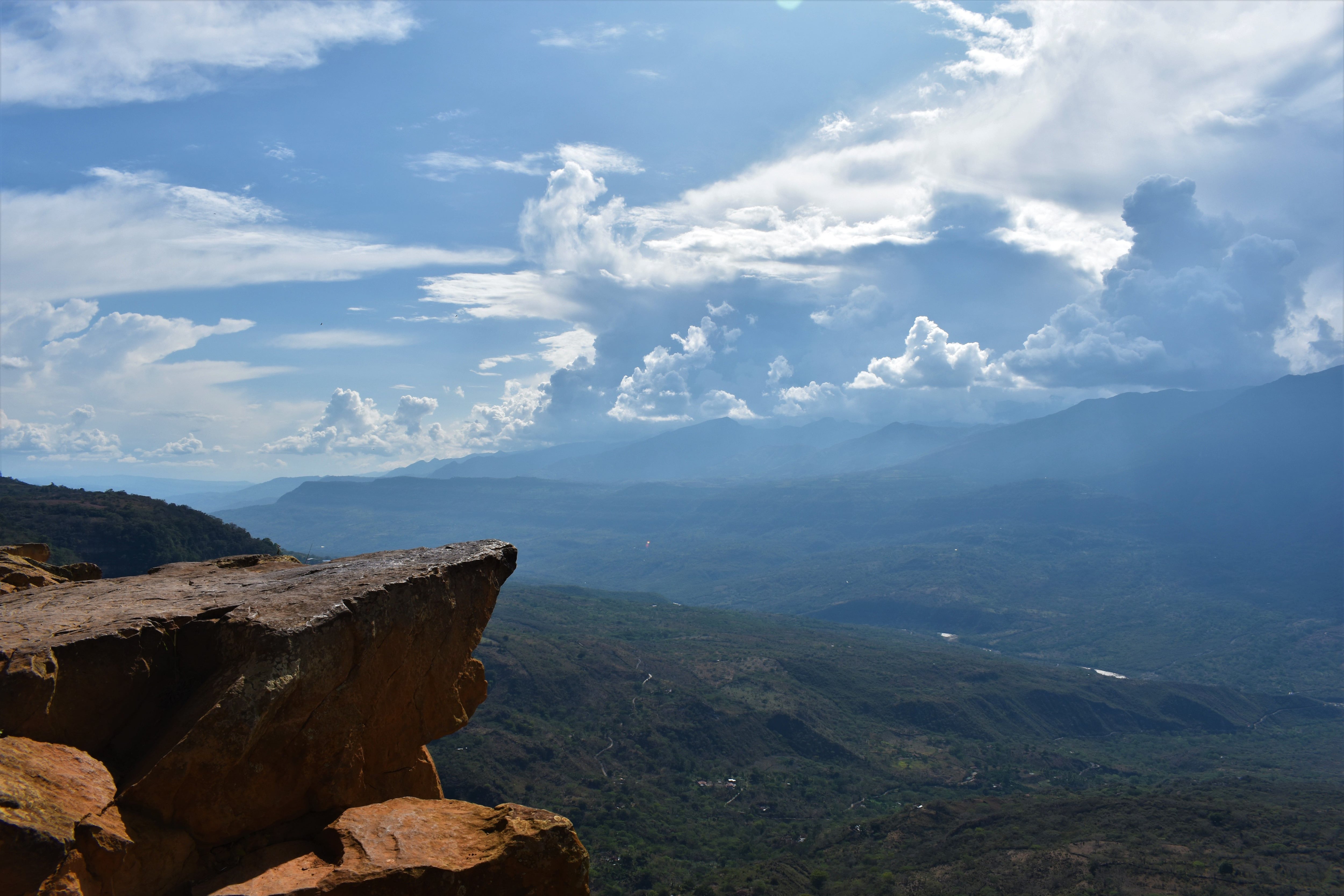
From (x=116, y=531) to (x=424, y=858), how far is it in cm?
10449

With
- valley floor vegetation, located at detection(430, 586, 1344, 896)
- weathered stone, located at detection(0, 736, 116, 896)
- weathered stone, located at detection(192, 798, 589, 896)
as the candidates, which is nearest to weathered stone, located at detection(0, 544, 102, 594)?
weathered stone, located at detection(0, 736, 116, 896)

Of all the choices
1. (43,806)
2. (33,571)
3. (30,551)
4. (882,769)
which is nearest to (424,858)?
(43,806)

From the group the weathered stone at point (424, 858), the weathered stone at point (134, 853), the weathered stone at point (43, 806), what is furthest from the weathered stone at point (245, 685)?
the weathered stone at point (424, 858)

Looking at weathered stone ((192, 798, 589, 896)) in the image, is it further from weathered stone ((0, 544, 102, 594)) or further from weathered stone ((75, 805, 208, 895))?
weathered stone ((0, 544, 102, 594))

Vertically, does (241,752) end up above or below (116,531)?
above

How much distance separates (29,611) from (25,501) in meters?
114

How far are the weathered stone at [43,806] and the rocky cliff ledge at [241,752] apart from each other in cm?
2

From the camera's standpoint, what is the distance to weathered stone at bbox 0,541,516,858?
1080cm

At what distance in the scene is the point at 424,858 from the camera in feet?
37.1

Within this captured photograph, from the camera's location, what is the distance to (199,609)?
12.7 m

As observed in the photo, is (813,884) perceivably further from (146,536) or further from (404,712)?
(146,536)

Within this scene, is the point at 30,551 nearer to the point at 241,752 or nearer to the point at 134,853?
the point at 241,752

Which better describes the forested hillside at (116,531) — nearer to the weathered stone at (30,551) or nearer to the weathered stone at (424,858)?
the weathered stone at (30,551)

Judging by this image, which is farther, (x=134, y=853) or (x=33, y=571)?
(x=33, y=571)
